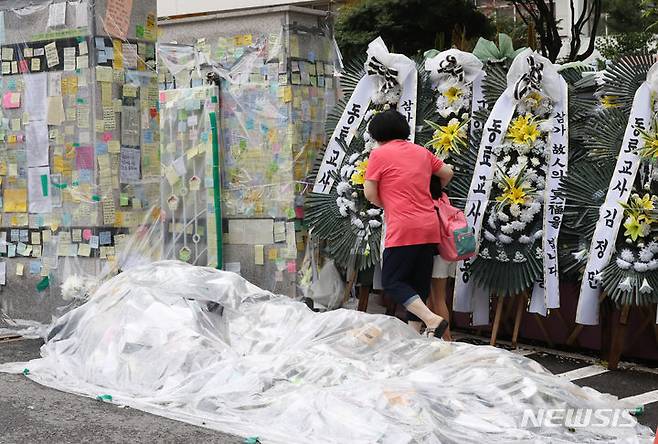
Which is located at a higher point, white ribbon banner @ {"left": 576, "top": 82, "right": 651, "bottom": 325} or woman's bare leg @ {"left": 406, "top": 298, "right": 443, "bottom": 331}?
white ribbon banner @ {"left": 576, "top": 82, "right": 651, "bottom": 325}

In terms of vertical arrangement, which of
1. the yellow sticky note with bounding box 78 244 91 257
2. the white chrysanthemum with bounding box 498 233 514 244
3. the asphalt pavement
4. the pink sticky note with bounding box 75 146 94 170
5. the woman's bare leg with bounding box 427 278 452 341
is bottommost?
the asphalt pavement

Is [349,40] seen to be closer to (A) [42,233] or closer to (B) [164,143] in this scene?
(B) [164,143]

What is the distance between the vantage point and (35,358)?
7223 millimetres

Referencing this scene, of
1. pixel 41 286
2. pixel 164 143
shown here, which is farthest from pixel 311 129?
pixel 41 286

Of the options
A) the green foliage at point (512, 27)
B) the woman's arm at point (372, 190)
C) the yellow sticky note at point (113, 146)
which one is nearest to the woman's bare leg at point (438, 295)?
the woman's arm at point (372, 190)

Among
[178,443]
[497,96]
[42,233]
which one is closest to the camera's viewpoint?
[178,443]

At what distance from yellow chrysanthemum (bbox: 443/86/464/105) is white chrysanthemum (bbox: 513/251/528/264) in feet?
4.32

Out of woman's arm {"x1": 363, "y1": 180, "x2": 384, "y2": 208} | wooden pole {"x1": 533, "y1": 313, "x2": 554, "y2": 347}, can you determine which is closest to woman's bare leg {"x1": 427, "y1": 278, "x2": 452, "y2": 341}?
wooden pole {"x1": 533, "y1": 313, "x2": 554, "y2": 347}

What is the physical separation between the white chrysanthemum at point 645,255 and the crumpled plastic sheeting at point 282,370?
1293mm

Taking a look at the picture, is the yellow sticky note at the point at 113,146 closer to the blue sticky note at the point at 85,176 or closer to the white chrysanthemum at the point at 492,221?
the blue sticky note at the point at 85,176

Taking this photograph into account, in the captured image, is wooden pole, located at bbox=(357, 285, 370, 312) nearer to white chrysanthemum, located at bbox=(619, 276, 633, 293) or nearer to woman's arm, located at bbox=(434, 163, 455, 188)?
woman's arm, located at bbox=(434, 163, 455, 188)

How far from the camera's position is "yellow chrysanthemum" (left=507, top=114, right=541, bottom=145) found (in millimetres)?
7316

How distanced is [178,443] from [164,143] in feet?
15.6

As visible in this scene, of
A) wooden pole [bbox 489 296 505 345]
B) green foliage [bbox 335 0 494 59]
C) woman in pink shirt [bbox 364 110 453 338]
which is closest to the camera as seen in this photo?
woman in pink shirt [bbox 364 110 453 338]
